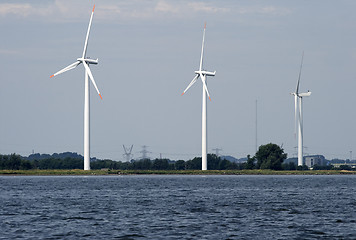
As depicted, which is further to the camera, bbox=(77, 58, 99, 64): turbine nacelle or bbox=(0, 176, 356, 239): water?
bbox=(77, 58, 99, 64): turbine nacelle

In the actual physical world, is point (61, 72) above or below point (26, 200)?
above

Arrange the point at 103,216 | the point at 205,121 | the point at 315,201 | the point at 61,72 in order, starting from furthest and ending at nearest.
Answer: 1. the point at 205,121
2. the point at 61,72
3. the point at 315,201
4. the point at 103,216

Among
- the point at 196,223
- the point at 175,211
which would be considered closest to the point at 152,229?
the point at 196,223

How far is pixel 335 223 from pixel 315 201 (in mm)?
24870

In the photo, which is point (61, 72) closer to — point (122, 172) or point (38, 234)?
point (122, 172)

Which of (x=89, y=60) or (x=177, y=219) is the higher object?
(x=89, y=60)

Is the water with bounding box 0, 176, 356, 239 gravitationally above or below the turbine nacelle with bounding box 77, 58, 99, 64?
below

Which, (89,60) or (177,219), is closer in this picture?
(177,219)

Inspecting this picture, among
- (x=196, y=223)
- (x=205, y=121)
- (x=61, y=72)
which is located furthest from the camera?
(x=205, y=121)

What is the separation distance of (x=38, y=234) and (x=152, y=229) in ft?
25.5

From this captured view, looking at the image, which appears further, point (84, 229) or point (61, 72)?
point (61, 72)

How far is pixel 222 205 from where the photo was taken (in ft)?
221

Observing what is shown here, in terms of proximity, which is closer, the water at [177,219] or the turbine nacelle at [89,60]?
the water at [177,219]

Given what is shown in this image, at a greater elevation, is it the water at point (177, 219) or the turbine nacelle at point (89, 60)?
the turbine nacelle at point (89, 60)
